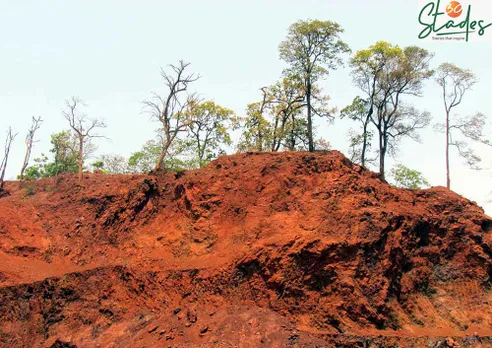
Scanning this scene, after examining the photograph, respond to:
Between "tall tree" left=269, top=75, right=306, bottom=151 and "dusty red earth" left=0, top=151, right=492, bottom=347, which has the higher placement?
"tall tree" left=269, top=75, right=306, bottom=151

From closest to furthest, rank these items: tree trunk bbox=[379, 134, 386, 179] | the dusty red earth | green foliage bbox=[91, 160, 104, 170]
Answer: the dusty red earth, tree trunk bbox=[379, 134, 386, 179], green foliage bbox=[91, 160, 104, 170]

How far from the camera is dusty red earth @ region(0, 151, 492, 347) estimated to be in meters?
19.3

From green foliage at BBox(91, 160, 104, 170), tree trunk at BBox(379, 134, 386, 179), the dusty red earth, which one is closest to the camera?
the dusty red earth

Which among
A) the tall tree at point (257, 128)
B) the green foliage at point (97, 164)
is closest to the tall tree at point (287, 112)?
the tall tree at point (257, 128)

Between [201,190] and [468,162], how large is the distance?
1875cm

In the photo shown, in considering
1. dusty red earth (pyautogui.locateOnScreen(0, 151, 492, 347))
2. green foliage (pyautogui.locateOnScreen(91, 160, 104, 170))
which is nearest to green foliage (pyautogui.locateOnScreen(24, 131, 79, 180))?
green foliage (pyautogui.locateOnScreen(91, 160, 104, 170))

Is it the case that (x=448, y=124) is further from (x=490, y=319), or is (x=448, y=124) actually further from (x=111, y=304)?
(x=111, y=304)

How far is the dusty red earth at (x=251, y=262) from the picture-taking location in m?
19.3

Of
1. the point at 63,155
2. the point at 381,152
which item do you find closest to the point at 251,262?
the point at 381,152

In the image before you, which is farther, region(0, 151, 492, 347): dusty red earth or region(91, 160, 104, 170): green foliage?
region(91, 160, 104, 170): green foliage

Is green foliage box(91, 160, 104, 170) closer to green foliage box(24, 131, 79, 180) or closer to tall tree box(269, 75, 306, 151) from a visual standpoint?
green foliage box(24, 131, 79, 180)

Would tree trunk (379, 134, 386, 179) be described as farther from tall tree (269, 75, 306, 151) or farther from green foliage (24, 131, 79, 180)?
green foliage (24, 131, 79, 180)

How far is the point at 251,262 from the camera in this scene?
20.8 meters

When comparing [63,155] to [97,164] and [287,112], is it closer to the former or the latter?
[97,164]
